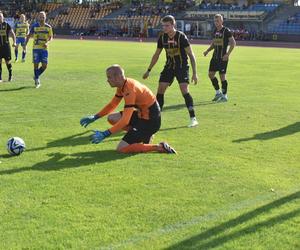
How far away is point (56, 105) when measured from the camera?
12.1 meters

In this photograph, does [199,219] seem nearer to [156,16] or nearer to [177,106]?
[177,106]

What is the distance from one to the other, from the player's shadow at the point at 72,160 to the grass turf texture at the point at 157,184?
1cm

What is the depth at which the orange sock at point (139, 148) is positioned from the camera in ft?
25.2

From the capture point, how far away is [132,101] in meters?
7.34

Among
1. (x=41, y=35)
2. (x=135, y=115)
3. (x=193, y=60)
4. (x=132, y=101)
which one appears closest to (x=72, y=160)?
(x=132, y=101)

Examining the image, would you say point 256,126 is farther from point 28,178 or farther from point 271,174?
point 28,178

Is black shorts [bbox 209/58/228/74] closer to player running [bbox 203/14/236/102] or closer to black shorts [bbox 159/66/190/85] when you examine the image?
player running [bbox 203/14/236/102]

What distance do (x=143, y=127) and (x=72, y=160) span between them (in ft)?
4.12

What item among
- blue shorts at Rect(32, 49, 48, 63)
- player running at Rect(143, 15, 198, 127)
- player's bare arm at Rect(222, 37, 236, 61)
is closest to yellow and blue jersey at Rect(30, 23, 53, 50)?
blue shorts at Rect(32, 49, 48, 63)

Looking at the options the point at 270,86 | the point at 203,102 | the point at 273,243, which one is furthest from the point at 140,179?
the point at 270,86

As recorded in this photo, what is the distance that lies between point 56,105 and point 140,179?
6.14 meters

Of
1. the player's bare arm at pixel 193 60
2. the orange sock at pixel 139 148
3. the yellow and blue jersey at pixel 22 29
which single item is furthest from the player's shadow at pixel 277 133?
the yellow and blue jersey at pixel 22 29

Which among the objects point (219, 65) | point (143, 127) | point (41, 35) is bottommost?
point (143, 127)

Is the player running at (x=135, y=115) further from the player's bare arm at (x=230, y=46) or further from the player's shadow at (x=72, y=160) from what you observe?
the player's bare arm at (x=230, y=46)
